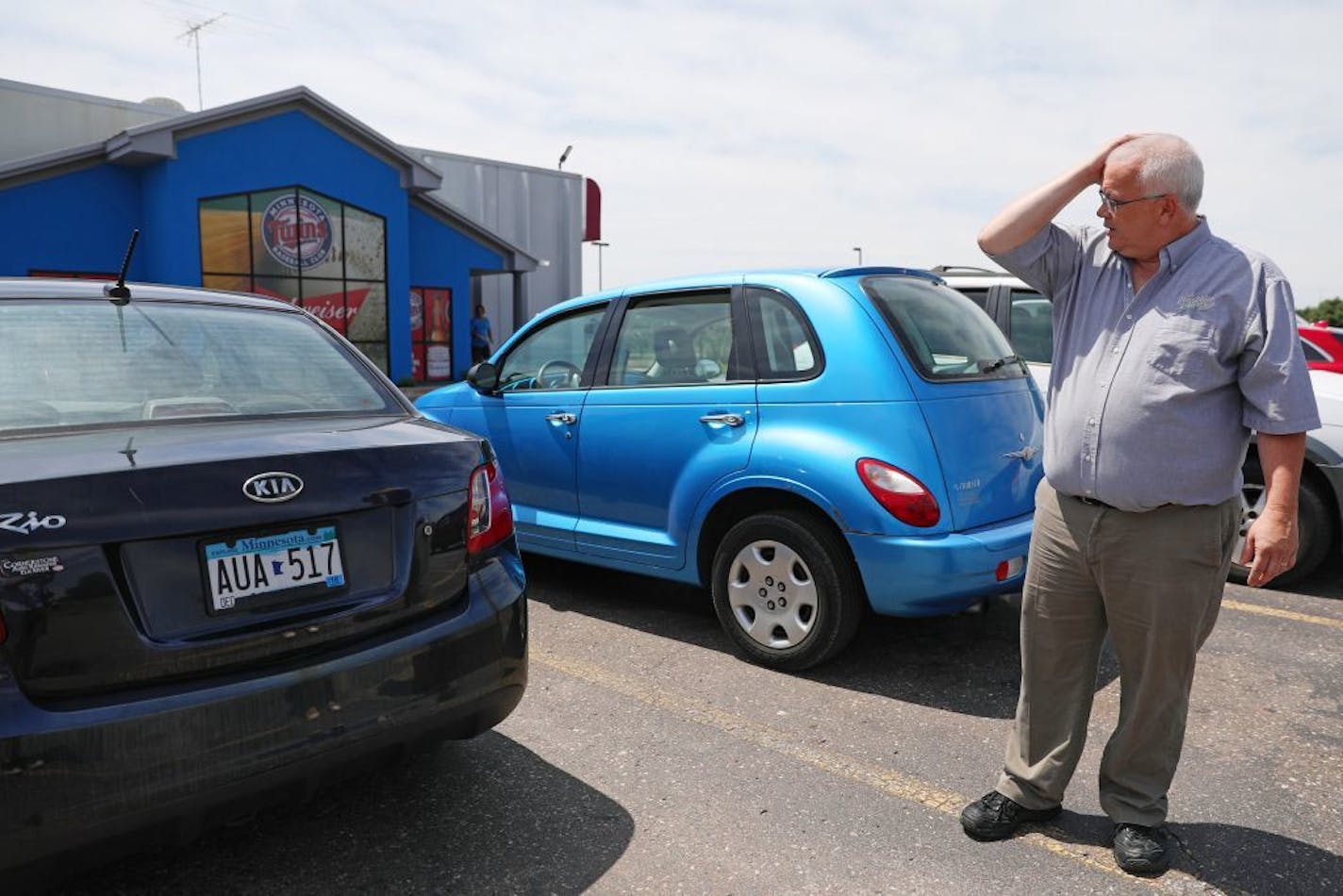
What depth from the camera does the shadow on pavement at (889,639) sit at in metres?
3.78

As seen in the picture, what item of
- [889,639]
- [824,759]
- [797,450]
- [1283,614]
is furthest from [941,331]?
[1283,614]

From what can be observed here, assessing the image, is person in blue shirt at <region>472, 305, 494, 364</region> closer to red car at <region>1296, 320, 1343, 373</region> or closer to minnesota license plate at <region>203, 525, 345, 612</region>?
red car at <region>1296, 320, 1343, 373</region>

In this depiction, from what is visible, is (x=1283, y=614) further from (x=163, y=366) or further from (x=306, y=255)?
(x=306, y=255)

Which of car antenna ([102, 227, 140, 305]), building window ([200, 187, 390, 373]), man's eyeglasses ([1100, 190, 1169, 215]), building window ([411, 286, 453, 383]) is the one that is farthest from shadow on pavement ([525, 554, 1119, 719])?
building window ([411, 286, 453, 383])

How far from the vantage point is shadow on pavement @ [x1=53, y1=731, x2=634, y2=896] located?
2465mm

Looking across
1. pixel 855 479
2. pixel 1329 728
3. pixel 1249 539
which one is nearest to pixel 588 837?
pixel 855 479

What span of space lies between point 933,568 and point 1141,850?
122 centimetres

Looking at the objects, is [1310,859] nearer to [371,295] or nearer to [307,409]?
[307,409]

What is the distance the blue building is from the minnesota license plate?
15.1 metres

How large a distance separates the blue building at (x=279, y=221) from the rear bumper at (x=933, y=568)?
49.2 ft

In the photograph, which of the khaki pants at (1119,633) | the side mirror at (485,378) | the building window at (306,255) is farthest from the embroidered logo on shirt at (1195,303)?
the building window at (306,255)

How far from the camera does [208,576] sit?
6.86 feet

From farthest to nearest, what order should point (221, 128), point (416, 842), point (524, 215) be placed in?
point (524, 215), point (221, 128), point (416, 842)

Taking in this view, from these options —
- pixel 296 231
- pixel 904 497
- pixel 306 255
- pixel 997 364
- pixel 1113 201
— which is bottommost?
pixel 904 497
